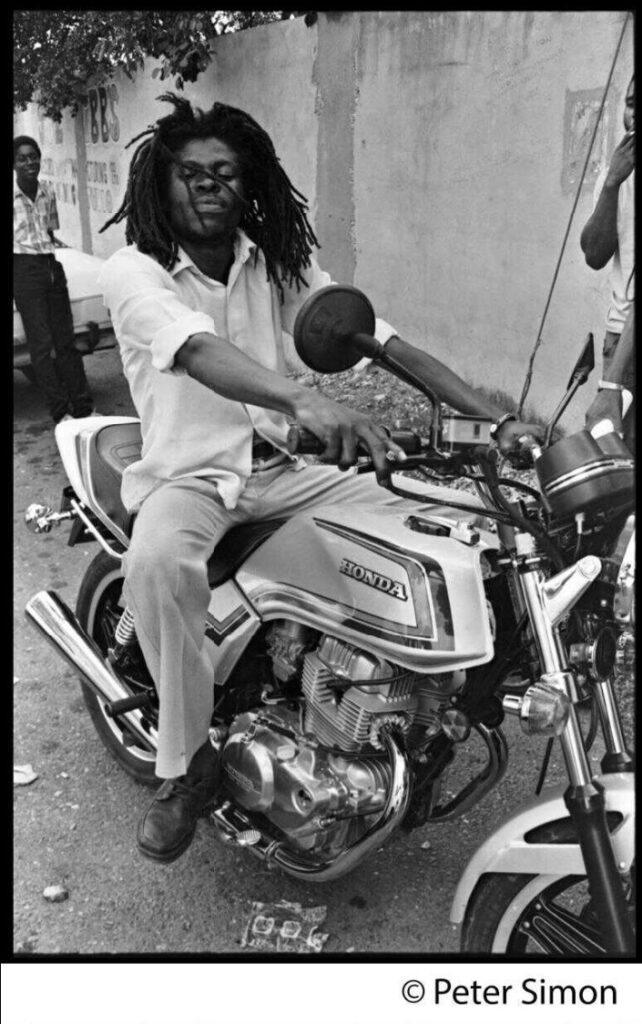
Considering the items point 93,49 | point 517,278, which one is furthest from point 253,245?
point 93,49

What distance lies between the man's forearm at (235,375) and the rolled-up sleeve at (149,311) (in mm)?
30

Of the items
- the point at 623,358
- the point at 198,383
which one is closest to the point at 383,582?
the point at 198,383

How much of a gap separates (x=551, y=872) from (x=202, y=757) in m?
0.96

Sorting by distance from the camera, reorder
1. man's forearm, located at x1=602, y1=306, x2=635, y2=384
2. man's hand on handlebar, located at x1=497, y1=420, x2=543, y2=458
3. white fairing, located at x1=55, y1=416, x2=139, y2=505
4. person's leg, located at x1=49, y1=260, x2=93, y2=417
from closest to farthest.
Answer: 1. man's hand on handlebar, located at x1=497, y1=420, x2=543, y2=458
2. white fairing, located at x1=55, y1=416, x2=139, y2=505
3. man's forearm, located at x1=602, y1=306, x2=635, y2=384
4. person's leg, located at x1=49, y1=260, x2=93, y2=417

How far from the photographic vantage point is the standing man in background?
3.61 m

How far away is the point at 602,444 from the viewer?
1827 millimetres

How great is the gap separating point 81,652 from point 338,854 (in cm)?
Result: 101

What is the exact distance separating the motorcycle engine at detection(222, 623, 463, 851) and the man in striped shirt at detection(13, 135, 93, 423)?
15.7 ft

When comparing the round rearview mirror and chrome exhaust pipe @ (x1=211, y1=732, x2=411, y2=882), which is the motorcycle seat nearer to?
chrome exhaust pipe @ (x1=211, y1=732, x2=411, y2=882)

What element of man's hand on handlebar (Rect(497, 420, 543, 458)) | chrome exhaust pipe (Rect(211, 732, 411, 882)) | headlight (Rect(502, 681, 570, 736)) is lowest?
chrome exhaust pipe (Rect(211, 732, 411, 882))

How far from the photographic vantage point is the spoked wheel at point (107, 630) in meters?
3.18

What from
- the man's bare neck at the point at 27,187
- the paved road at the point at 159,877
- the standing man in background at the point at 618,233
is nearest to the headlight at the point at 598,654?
the paved road at the point at 159,877

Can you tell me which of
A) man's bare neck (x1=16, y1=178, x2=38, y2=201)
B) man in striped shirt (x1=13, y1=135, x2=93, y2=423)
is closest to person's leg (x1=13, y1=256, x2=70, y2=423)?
man in striped shirt (x1=13, y1=135, x2=93, y2=423)

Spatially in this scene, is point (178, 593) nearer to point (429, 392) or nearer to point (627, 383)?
point (429, 392)
